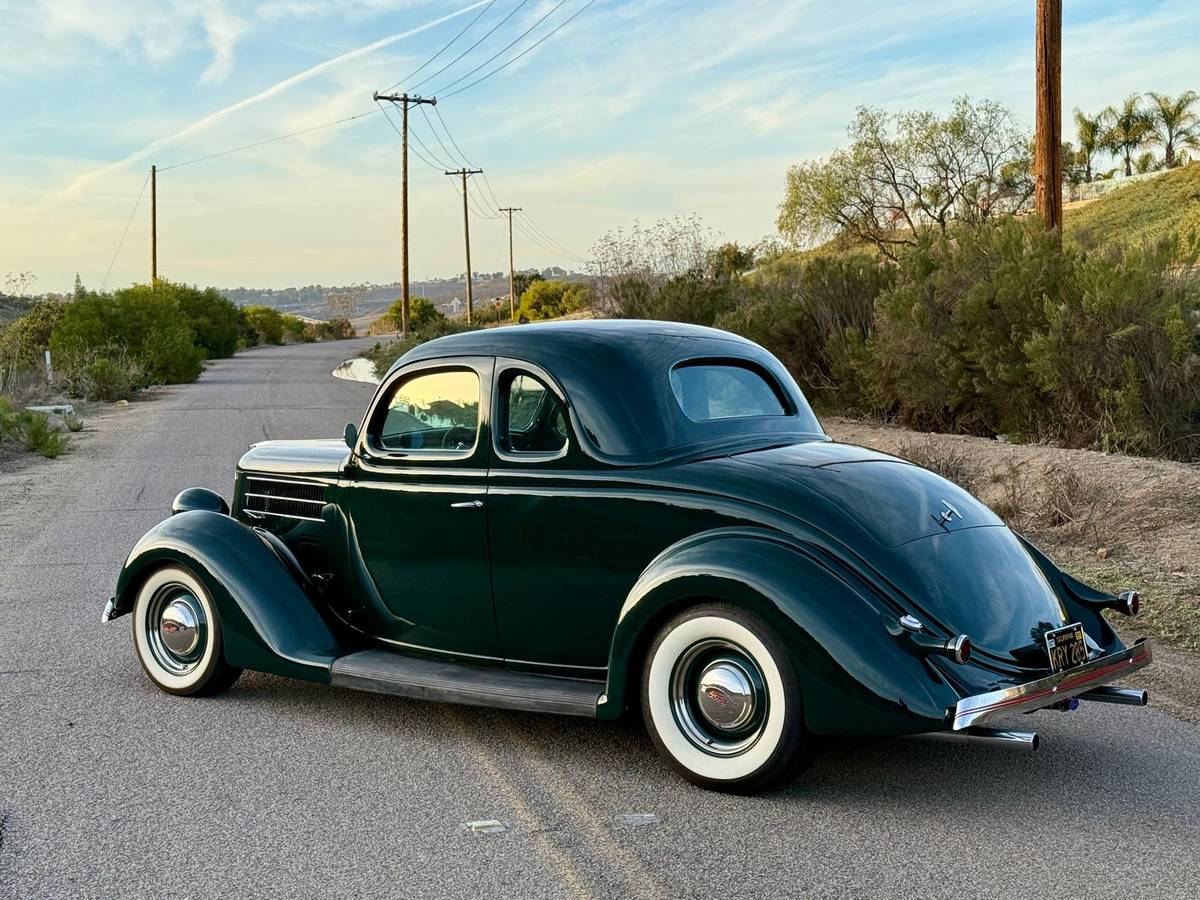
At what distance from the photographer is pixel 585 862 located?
3881 mm

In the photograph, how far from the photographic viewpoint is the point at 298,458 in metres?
6.09

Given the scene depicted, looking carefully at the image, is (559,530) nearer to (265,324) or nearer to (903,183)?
(903,183)

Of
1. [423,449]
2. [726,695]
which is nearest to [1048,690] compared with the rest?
[726,695]

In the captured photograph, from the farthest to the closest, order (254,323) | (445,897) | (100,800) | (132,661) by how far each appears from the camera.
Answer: (254,323) → (132,661) → (100,800) → (445,897)

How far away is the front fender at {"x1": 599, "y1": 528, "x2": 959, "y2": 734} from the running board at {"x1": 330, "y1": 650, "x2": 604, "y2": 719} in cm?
30

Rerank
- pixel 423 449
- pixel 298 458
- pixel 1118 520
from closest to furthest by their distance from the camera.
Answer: pixel 423 449, pixel 298 458, pixel 1118 520

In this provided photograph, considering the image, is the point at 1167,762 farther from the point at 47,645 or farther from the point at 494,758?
the point at 47,645

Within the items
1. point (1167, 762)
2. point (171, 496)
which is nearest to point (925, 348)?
point (171, 496)

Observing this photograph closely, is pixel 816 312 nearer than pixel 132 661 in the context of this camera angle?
No

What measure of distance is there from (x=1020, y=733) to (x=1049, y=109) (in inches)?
500

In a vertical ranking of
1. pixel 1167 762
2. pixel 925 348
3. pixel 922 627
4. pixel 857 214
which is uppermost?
pixel 857 214

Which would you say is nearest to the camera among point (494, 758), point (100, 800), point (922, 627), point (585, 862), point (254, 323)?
point (585, 862)

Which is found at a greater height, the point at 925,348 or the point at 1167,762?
the point at 925,348

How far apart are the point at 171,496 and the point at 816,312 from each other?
967cm
